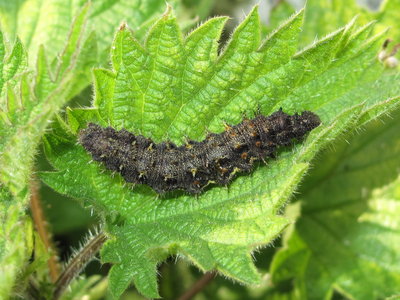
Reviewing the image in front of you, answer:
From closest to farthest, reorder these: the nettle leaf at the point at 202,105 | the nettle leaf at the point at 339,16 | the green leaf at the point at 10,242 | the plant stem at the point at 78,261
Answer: the green leaf at the point at 10,242, the nettle leaf at the point at 202,105, the plant stem at the point at 78,261, the nettle leaf at the point at 339,16

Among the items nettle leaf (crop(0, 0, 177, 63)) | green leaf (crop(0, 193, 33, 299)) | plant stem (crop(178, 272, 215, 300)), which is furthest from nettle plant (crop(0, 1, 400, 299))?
plant stem (crop(178, 272, 215, 300))

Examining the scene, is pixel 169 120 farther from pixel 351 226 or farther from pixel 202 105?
pixel 351 226

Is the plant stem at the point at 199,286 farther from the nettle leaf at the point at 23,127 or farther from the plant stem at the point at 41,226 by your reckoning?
the nettle leaf at the point at 23,127

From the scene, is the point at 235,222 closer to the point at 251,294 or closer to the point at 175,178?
the point at 175,178

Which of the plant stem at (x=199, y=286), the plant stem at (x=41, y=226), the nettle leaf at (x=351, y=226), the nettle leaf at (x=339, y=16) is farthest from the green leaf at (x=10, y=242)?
the nettle leaf at (x=339, y=16)

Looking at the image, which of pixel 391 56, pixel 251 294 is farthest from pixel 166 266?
pixel 391 56
